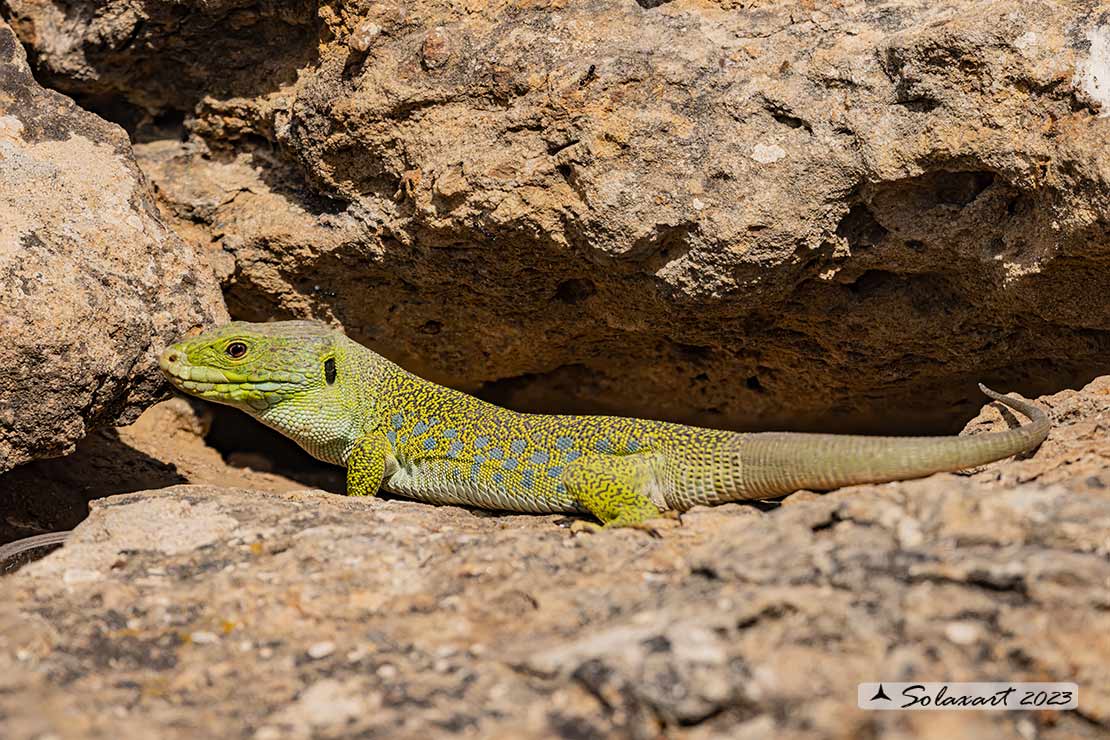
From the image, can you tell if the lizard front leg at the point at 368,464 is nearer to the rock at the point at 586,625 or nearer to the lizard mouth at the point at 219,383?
the lizard mouth at the point at 219,383

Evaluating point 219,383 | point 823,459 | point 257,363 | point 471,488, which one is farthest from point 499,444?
point 823,459

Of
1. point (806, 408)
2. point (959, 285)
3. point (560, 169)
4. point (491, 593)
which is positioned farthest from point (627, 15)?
point (491, 593)

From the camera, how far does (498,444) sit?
480 cm

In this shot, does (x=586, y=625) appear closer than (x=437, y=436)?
Yes

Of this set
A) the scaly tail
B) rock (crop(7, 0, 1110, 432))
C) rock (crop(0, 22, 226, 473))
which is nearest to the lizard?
the scaly tail

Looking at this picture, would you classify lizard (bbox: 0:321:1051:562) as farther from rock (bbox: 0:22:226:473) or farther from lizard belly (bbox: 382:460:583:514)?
rock (bbox: 0:22:226:473)

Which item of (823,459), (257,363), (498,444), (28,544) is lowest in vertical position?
(28,544)

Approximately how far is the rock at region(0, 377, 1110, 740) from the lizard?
0.27 metres

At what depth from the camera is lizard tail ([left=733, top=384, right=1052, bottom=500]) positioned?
3768 millimetres

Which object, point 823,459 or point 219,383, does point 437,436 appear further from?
point 823,459

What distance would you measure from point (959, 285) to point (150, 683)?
3.65m

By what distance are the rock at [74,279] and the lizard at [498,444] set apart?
0.63 ft

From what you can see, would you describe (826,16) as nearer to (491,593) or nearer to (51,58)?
(491,593)

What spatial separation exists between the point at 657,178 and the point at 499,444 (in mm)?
1353
